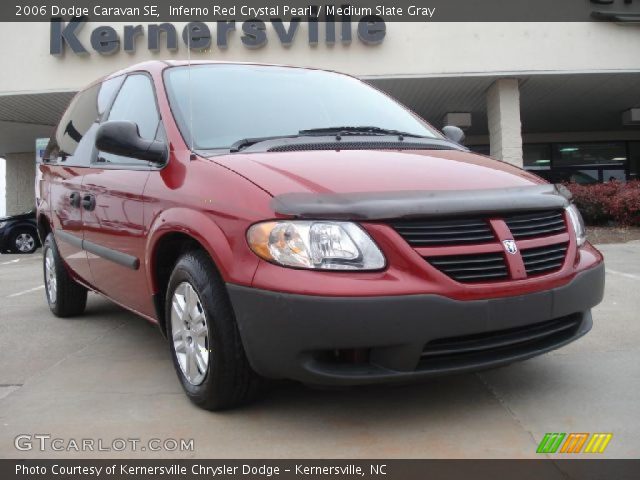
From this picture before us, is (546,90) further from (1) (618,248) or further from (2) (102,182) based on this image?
(2) (102,182)

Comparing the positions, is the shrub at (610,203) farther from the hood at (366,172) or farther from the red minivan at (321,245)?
the hood at (366,172)

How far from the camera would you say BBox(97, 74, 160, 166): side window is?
3.24 meters

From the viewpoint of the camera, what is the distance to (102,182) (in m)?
3.53

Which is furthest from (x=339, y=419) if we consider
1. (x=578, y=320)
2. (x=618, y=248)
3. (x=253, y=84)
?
(x=618, y=248)

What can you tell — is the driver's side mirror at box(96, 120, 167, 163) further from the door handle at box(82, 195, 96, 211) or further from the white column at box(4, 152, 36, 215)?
the white column at box(4, 152, 36, 215)

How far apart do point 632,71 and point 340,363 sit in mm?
13239

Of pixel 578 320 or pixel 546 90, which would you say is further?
pixel 546 90

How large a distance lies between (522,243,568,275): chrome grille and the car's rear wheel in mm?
13716

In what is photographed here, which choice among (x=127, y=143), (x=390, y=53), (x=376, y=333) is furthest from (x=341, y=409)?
(x=390, y=53)

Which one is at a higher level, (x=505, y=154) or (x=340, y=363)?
(x=505, y=154)

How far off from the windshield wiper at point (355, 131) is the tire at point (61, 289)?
253cm

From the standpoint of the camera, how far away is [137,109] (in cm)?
348

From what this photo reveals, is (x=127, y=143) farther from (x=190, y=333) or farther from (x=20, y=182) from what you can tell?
(x=20, y=182)

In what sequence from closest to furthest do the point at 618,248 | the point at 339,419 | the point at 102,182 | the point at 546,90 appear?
the point at 339,419 → the point at 102,182 → the point at 618,248 → the point at 546,90
